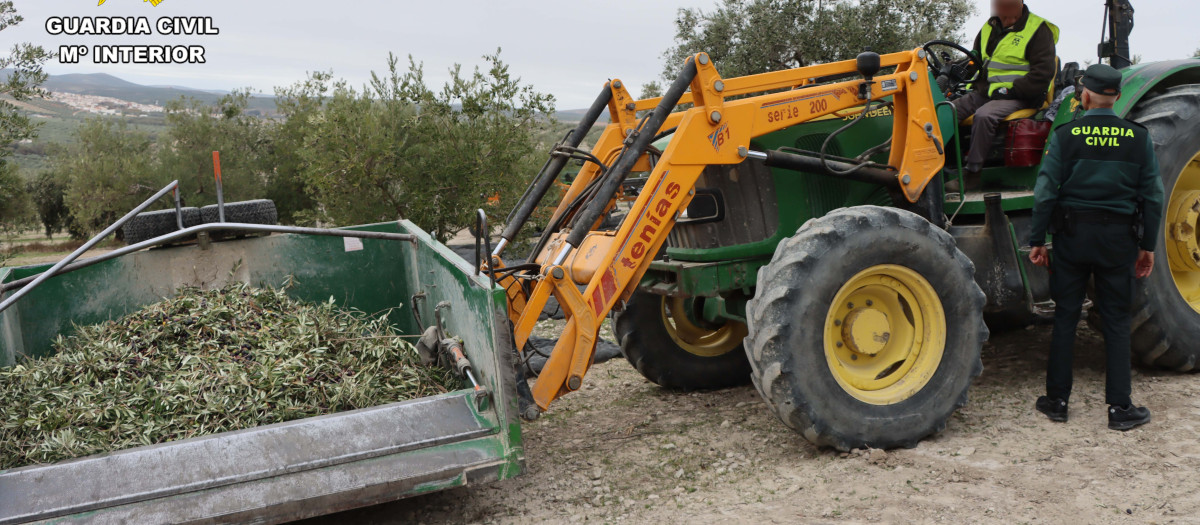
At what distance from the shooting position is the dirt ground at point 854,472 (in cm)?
386

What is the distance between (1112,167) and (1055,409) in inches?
50.7

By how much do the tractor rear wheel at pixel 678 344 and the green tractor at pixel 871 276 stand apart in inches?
0.4

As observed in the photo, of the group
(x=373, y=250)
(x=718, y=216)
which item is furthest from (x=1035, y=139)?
(x=373, y=250)

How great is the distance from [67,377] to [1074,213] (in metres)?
5.06

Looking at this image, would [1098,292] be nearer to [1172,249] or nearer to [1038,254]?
[1038,254]

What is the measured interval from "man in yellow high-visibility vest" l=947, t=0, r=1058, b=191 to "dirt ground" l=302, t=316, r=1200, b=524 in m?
1.51

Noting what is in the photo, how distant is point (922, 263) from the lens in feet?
15.2

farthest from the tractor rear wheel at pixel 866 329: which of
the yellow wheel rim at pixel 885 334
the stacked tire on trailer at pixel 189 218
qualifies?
the stacked tire on trailer at pixel 189 218

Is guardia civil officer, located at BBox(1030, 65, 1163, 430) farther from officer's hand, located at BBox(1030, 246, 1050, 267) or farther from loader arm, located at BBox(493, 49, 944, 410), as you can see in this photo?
loader arm, located at BBox(493, 49, 944, 410)

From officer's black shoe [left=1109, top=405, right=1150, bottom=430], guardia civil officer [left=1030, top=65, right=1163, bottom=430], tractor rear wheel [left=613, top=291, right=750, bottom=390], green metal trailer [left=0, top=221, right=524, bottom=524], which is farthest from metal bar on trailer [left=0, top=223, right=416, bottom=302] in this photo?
officer's black shoe [left=1109, top=405, right=1150, bottom=430]

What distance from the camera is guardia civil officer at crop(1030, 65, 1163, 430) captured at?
471 cm

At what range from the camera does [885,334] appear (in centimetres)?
470

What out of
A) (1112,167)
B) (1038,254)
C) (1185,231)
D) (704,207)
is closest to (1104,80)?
(1112,167)

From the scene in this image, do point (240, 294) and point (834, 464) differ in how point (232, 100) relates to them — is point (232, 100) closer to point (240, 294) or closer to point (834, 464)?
point (240, 294)
